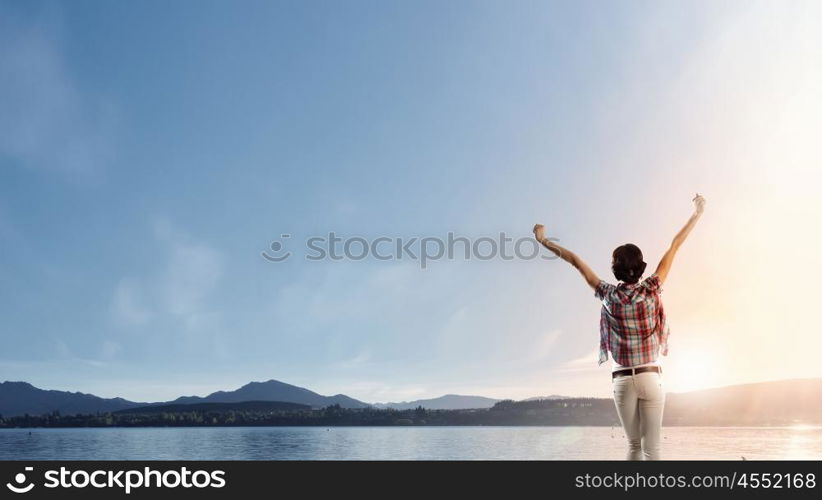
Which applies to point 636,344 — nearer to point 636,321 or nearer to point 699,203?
point 636,321

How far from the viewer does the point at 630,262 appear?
573cm

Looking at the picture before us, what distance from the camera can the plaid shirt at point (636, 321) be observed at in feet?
18.5

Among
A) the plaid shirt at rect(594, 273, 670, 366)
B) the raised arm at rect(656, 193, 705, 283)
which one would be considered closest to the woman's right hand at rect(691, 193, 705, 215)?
the raised arm at rect(656, 193, 705, 283)

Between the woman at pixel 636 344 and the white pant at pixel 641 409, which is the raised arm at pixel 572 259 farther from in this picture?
the white pant at pixel 641 409

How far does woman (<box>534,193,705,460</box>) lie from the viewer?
18.4ft
